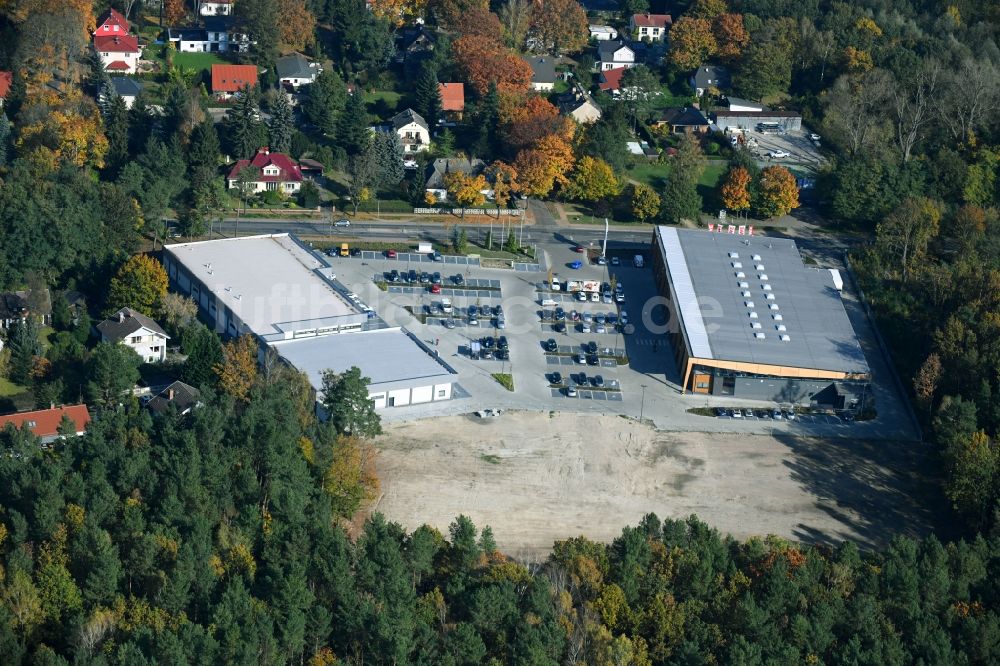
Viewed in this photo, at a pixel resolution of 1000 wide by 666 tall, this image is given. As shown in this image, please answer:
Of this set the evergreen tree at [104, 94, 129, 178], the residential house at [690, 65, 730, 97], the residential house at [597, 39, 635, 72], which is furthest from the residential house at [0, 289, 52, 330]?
the residential house at [690, 65, 730, 97]

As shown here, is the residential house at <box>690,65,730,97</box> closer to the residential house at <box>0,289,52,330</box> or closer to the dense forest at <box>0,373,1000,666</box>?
the residential house at <box>0,289,52,330</box>

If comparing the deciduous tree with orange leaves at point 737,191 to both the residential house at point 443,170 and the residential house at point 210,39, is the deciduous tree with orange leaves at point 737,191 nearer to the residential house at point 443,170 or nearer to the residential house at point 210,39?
the residential house at point 443,170

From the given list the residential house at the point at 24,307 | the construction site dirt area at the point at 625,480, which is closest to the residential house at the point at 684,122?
the construction site dirt area at the point at 625,480

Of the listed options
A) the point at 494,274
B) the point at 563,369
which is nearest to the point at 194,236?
the point at 494,274

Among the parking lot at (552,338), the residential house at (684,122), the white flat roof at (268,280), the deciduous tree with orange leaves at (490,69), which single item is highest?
the deciduous tree with orange leaves at (490,69)

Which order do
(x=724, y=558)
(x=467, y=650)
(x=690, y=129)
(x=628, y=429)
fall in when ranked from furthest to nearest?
1. (x=690, y=129)
2. (x=628, y=429)
3. (x=724, y=558)
4. (x=467, y=650)

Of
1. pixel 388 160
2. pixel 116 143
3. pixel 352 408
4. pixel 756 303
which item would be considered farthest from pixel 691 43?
pixel 352 408

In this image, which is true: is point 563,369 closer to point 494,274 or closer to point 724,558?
point 494,274
